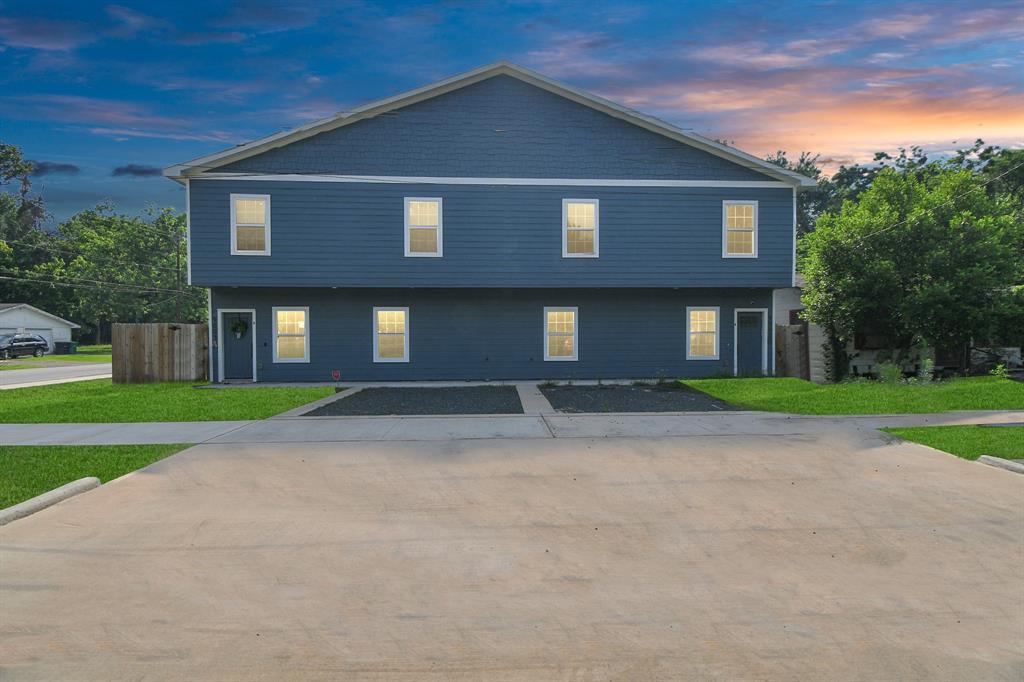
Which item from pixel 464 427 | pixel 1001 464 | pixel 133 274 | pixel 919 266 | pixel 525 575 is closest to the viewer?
pixel 525 575

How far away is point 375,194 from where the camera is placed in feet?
65.7

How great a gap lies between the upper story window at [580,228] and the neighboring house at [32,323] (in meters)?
51.5

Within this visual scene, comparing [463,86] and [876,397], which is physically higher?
[463,86]

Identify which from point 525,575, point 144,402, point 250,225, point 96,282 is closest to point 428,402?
point 144,402

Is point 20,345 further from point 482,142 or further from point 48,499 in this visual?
point 48,499

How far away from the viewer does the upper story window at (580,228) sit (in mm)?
20469

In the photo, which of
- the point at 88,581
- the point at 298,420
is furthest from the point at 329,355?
the point at 88,581

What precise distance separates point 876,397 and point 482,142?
13791 mm

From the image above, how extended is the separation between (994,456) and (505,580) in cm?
791

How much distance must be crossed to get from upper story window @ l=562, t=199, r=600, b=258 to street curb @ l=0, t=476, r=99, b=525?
15.4 metres

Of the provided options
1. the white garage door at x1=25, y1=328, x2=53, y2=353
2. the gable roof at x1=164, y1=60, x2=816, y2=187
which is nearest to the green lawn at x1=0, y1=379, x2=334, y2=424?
the gable roof at x1=164, y1=60, x2=816, y2=187

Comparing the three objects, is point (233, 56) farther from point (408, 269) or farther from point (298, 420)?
point (298, 420)

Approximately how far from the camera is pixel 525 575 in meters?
4.79

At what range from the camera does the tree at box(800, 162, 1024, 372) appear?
58.8 feet
